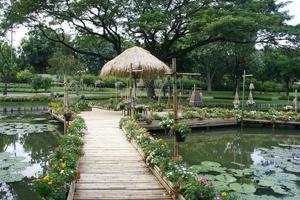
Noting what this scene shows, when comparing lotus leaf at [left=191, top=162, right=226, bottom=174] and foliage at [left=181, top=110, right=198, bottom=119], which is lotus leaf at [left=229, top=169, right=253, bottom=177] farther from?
foliage at [left=181, top=110, right=198, bottom=119]

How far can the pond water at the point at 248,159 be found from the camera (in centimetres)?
936

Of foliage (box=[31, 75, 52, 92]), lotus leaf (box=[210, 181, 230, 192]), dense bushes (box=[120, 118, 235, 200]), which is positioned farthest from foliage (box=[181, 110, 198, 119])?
foliage (box=[31, 75, 52, 92])

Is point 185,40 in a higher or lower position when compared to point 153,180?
higher

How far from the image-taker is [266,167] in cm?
1141

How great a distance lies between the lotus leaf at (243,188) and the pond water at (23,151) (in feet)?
14.2

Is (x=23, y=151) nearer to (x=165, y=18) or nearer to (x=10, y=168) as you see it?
(x=10, y=168)

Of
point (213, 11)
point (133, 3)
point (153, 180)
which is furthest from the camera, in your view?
point (133, 3)

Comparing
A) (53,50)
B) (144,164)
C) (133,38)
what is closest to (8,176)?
(144,164)

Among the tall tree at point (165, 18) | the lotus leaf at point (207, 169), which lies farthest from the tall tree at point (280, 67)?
the lotus leaf at point (207, 169)

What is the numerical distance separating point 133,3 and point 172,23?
121 inches

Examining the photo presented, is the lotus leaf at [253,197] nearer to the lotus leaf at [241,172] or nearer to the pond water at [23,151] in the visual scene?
the lotus leaf at [241,172]

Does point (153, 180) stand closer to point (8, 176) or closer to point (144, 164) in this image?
point (144, 164)

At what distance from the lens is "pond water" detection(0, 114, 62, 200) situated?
380 inches

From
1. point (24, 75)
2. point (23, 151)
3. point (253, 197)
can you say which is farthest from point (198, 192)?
point (24, 75)
